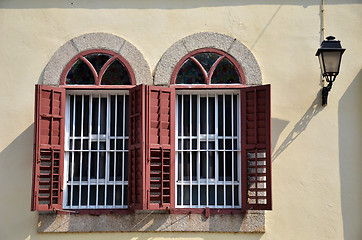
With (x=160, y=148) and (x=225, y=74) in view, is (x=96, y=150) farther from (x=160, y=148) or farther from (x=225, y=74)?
(x=225, y=74)

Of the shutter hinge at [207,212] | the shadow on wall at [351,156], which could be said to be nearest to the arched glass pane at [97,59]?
the shutter hinge at [207,212]

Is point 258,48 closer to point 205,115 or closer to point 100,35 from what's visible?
point 205,115

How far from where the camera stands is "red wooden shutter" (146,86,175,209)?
28.5 ft

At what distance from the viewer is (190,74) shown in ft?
30.3

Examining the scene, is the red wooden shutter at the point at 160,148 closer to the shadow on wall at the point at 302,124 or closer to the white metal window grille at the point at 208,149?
the white metal window grille at the point at 208,149

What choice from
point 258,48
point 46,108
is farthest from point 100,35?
point 258,48

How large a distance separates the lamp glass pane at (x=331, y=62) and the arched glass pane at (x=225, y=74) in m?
1.25

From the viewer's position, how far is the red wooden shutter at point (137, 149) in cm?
862

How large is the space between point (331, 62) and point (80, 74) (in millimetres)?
3415

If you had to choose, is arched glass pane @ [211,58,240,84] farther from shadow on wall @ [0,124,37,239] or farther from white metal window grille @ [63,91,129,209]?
shadow on wall @ [0,124,37,239]

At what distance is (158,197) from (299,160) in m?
1.97

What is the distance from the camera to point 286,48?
30.2 ft

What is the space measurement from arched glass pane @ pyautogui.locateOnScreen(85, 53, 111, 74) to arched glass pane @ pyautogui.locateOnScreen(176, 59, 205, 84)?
1.04 m

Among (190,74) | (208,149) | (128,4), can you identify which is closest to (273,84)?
(190,74)
